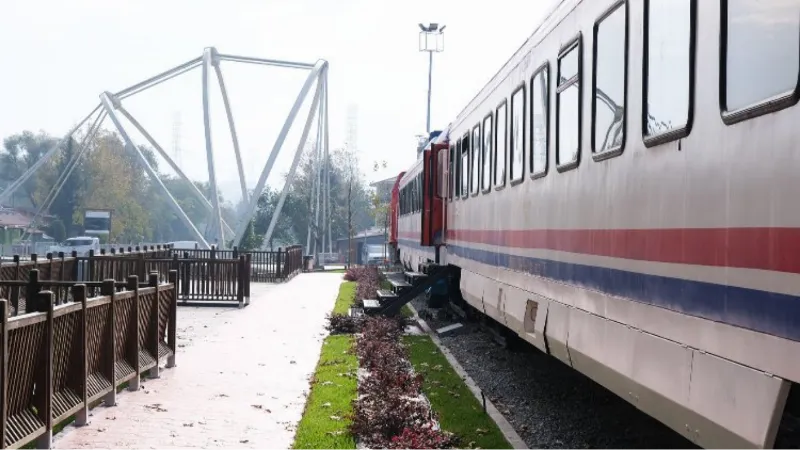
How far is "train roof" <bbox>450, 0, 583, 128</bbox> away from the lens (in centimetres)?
802

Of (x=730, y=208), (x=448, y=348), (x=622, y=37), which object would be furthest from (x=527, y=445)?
(x=448, y=348)

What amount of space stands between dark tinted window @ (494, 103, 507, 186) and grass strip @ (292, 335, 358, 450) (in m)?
2.78

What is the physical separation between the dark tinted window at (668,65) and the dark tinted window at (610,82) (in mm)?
494

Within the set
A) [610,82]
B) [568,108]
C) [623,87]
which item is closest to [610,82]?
[610,82]

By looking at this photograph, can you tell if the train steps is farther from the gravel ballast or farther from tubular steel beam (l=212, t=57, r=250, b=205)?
tubular steel beam (l=212, t=57, r=250, b=205)

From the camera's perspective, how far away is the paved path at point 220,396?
8.14 metres

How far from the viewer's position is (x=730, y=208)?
4.39 metres

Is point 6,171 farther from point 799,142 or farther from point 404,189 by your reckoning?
Result: point 799,142

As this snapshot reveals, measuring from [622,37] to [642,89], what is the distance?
593 mm

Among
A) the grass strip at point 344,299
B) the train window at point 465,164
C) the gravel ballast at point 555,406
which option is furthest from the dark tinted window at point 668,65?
the grass strip at point 344,299

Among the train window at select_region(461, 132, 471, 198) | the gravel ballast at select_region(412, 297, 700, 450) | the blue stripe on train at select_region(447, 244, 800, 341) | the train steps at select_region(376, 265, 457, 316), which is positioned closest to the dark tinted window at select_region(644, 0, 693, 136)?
the blue stripe on train at select_region(447, 244, 800, 341)

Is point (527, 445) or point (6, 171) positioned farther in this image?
point (6, 171)

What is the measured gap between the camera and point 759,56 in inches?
165

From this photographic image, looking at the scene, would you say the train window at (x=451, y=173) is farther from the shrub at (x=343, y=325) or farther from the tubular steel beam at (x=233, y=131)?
the tubular steel beam at (x=233, y=131)
